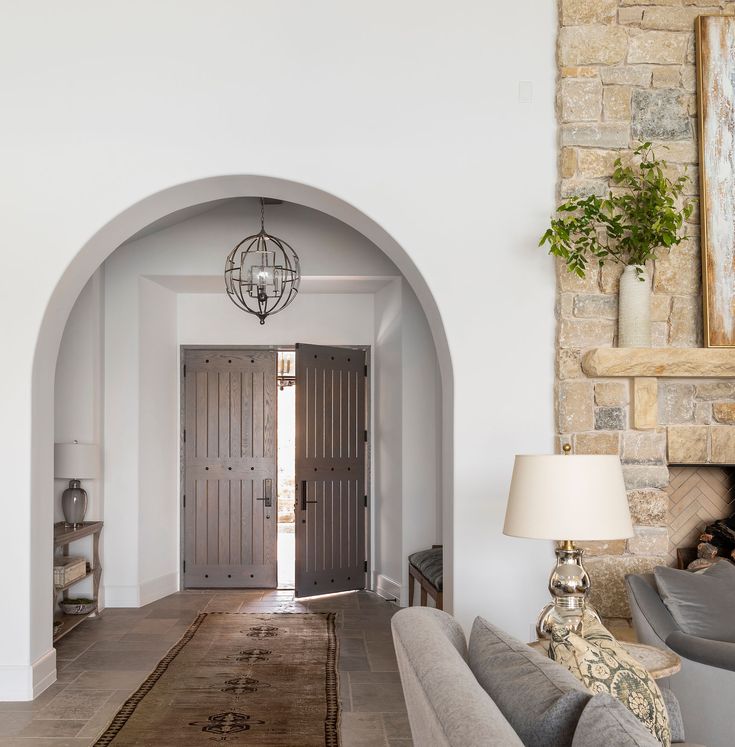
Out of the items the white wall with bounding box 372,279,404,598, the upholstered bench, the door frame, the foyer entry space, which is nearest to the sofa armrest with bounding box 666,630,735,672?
the upholstered bench

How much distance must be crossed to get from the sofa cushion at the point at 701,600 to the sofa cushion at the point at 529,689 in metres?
1.18

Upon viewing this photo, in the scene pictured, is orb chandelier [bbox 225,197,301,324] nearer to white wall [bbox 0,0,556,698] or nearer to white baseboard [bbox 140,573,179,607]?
white wall [bbox 0,0,556,698]

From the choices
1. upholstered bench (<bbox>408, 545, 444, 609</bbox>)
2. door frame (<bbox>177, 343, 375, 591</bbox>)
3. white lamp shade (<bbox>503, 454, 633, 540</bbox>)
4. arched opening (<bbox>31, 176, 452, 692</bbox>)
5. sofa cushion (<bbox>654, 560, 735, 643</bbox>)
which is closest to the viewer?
white lamp shade (<bbox>503, 454, 633, 540</bbox>)

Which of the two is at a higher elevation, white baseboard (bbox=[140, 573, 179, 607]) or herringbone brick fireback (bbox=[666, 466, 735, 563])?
herringbone brick fireback (bbox=[666, 466, 735, 563])

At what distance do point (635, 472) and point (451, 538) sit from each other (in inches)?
37.4

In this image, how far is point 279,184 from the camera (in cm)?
405

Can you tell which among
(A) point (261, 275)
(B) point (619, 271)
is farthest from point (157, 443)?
(B) point (619, 271)

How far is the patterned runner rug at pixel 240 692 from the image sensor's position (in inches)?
143

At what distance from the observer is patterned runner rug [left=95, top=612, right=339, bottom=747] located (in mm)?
3631

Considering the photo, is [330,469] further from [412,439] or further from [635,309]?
[635,309]

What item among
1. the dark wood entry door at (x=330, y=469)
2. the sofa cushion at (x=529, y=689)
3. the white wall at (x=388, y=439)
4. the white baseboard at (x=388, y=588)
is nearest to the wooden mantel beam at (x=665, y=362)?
the sofa cushion at (x=529, y=689)

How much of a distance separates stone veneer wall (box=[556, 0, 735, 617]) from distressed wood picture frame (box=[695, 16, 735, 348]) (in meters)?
0.05

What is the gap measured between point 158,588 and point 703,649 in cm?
499

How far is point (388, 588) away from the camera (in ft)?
22.3
